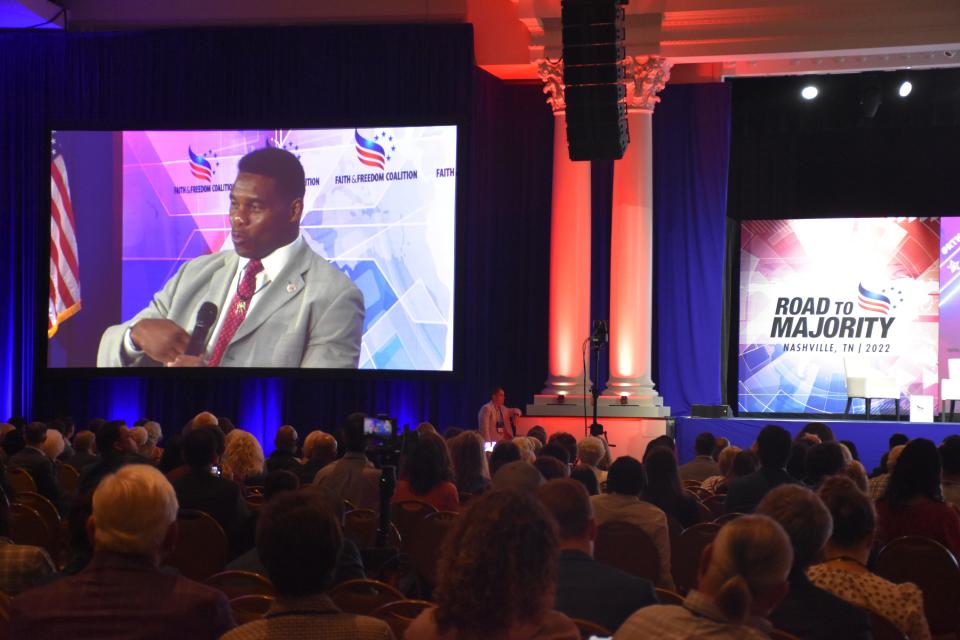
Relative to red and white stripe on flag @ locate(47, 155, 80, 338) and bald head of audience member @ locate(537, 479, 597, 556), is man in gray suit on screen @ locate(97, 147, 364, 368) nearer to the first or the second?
red and white stripe on flag @ locate(47, 155, 80, 338)

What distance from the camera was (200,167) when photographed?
1382 centimetres

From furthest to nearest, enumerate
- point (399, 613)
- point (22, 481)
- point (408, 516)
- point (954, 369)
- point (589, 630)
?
point (954, 369)
point (22, 481)
point (408, 516)
point (399, 613)
point (589, 630)

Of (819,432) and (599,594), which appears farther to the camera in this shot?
(819,432)

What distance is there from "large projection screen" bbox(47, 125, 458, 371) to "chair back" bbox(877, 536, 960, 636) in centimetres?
919

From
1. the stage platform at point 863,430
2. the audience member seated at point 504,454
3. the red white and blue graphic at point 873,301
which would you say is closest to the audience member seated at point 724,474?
the audience member seated at point 504,454

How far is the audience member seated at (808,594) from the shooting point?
321 centimetres

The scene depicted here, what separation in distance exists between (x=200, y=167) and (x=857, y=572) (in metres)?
11.4

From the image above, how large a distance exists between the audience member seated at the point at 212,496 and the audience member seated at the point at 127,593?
2316 millimetres

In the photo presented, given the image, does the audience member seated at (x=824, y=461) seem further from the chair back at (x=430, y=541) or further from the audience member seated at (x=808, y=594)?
the audience member seated at (x=808, y=594)

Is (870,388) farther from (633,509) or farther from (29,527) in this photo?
(29,527)

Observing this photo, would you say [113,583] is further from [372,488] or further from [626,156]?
[626,156]

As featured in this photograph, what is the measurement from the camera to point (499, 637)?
2.43 metres

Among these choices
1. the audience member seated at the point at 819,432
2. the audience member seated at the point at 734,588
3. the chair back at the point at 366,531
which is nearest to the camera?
the audience member seated at the point at 734,588

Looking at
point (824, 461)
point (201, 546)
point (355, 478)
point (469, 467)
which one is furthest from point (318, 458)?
point (824, 461)
